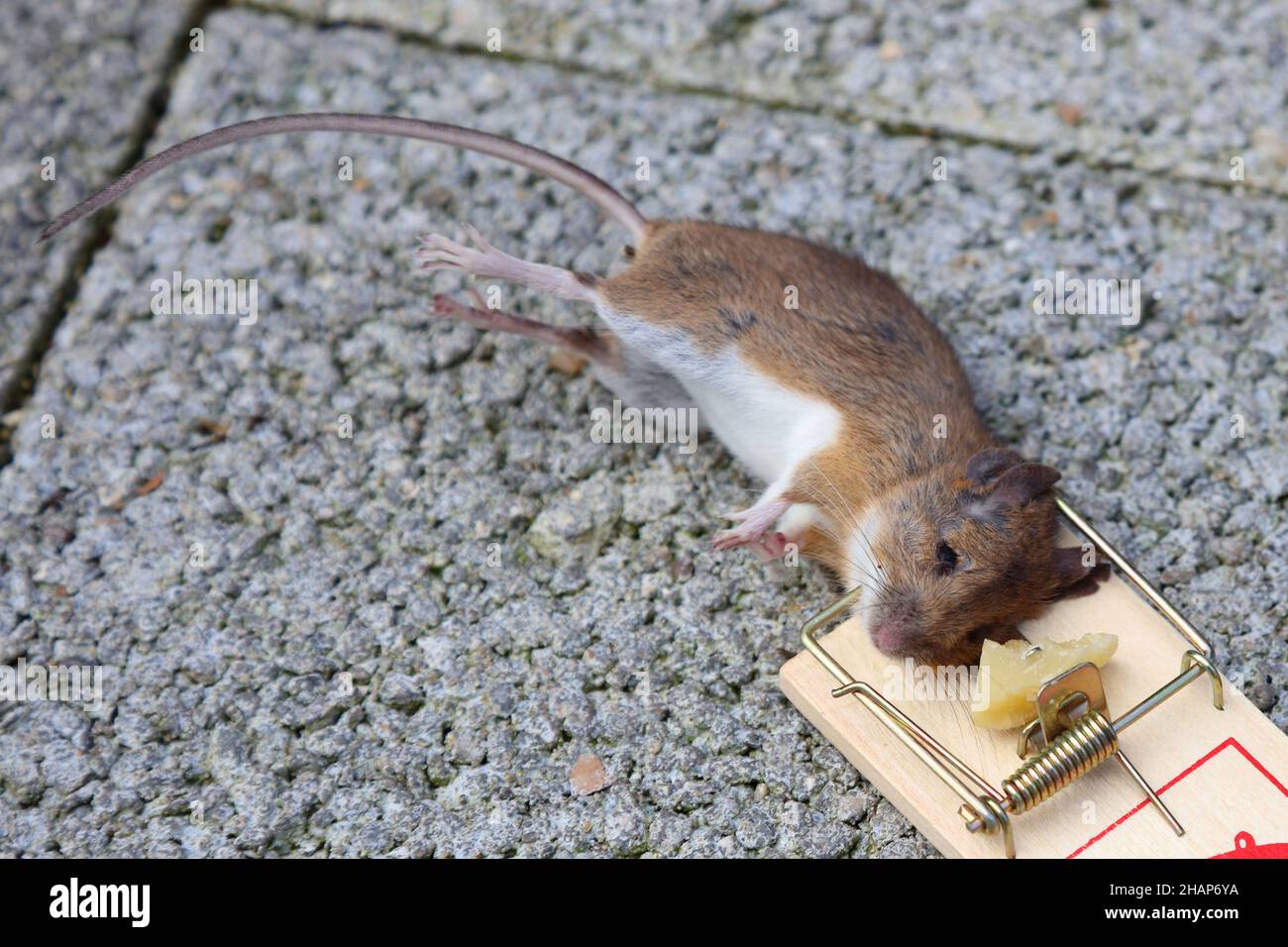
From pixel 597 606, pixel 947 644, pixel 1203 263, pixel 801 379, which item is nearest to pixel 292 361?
pixel 597 606

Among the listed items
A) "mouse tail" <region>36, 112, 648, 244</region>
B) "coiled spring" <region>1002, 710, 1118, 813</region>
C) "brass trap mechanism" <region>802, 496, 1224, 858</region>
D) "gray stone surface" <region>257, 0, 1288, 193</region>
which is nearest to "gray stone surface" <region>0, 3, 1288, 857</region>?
"gray stone surface" <region>257, 0, 1288, 193</region>

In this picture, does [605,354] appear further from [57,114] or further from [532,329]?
[57,114]

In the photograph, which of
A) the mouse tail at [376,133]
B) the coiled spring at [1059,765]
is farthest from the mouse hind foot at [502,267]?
the coiled spring at [1059,765]

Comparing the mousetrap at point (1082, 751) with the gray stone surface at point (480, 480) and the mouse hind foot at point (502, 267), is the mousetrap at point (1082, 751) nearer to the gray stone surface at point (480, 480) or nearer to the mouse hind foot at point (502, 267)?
the gray stone surface at point (480, 480)

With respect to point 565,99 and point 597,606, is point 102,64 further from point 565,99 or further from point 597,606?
point 597,606

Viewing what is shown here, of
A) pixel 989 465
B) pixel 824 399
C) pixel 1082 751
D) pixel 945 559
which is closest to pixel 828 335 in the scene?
pixel 824 399

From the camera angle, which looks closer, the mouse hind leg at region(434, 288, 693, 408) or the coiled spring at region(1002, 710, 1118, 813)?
the coiled spring at region(1002, 710, 1118, 813)

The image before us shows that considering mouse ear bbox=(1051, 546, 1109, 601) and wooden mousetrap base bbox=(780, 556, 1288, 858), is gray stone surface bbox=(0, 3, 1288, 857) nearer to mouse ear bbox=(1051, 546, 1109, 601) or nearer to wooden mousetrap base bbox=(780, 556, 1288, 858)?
wooden mousetrap base bbox=(780, 556, 1288, 858)
